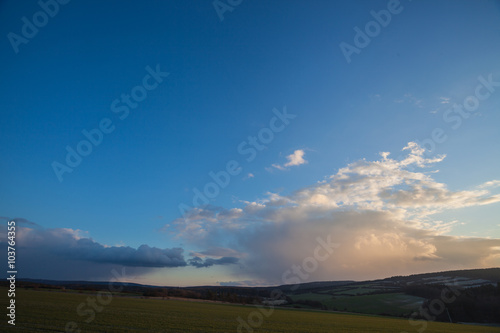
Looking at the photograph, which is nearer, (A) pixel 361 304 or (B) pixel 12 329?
(B) pixel 12 329

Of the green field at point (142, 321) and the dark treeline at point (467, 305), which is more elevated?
the green field at point (142, 321)

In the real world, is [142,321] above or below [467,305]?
above

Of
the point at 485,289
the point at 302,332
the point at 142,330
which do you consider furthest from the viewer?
the point at 485,289

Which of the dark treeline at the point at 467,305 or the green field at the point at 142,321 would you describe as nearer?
the green field at the point at 142,321

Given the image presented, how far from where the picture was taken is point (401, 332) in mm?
40062

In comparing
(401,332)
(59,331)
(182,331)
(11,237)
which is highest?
(11,237)

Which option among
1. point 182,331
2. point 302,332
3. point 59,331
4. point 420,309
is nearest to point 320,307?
point 420,309

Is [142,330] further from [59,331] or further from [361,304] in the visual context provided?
[361,304]

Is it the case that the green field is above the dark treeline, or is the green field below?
above

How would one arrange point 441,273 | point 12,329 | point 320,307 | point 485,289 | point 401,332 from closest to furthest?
point 12,329 < point 401,332 < point 485,289 < point 320,307 < point 441,273

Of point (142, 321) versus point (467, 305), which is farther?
point (467, 305)

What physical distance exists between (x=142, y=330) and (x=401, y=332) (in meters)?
36.1

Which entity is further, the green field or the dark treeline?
the dark treeline

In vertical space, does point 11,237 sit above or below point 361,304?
above
